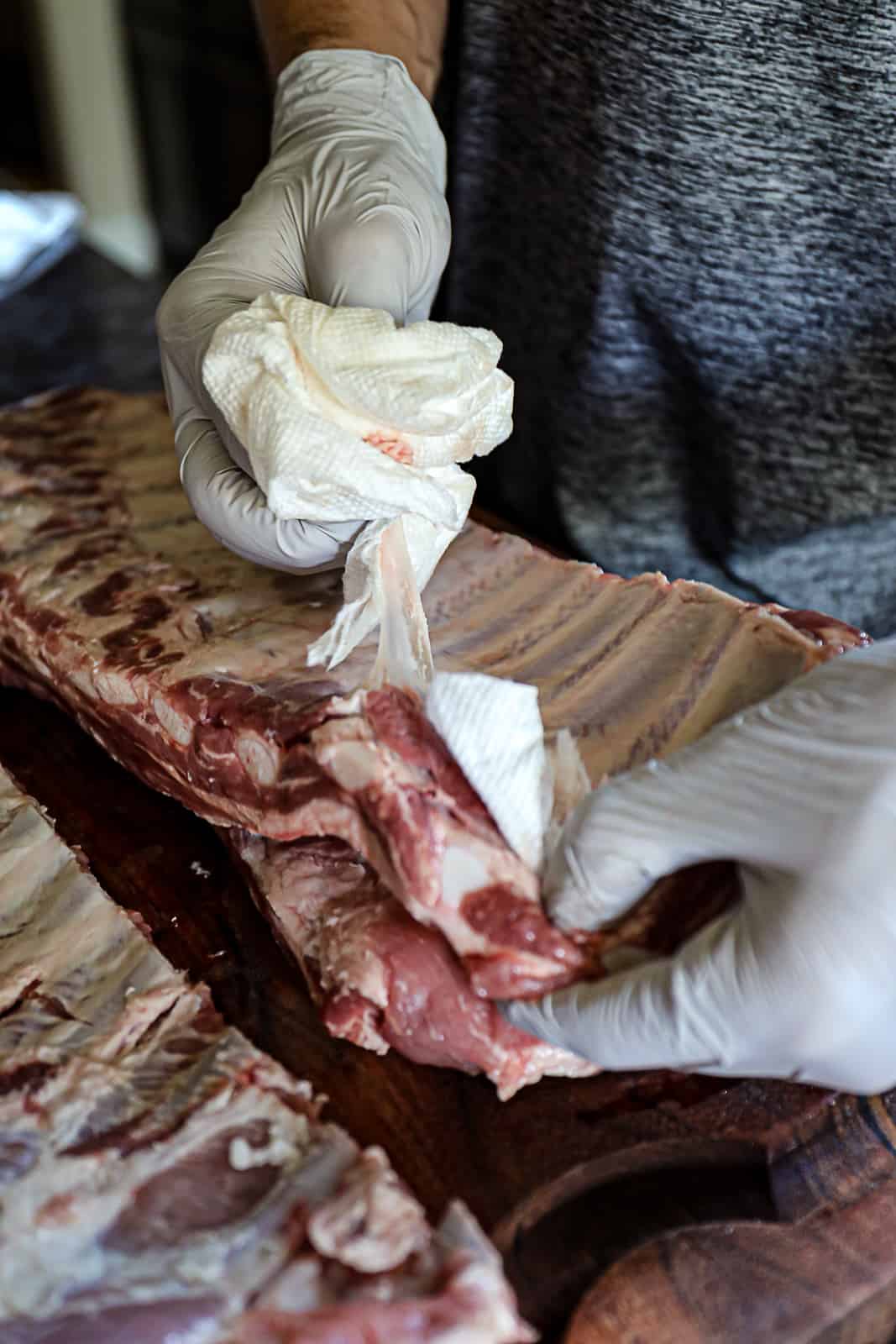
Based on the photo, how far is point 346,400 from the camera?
1529 mm

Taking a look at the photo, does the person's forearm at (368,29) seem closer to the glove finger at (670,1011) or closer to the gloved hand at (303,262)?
the gloved hand at (303,262)

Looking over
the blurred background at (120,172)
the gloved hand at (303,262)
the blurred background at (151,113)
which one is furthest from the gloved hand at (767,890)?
the blurred background at (151,113)

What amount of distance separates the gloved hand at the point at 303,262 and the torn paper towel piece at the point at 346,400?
0.13 m

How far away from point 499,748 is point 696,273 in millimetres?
1175

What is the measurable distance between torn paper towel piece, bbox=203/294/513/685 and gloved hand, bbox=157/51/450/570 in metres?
0.13

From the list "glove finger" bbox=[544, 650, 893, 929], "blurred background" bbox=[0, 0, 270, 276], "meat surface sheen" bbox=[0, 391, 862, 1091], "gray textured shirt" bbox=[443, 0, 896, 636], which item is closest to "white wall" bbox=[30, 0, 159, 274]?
"blurred background" bbox=[0, 0, 270, 276]

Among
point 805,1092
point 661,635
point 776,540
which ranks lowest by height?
point 805,1092

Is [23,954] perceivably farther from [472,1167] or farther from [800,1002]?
[800,1002]

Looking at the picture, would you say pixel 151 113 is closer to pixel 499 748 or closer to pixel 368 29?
pixel 368 29

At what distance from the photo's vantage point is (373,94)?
212 cm

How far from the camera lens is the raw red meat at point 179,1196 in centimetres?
120

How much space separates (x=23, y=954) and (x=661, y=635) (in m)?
1.04

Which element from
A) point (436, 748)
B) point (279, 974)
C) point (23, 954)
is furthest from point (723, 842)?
point (23, 954)

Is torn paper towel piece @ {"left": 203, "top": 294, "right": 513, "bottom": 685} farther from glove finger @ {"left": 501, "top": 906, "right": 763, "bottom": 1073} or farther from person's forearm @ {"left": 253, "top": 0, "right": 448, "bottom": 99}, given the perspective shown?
person's forearm @ {"left": 253, "top": 0, "right": 448, "bottom": 99}
